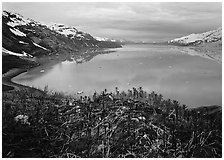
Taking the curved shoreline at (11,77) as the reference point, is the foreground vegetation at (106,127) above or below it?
below

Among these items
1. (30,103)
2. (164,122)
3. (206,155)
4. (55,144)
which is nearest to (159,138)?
(164,122)

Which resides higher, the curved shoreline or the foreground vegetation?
the curved shoreline

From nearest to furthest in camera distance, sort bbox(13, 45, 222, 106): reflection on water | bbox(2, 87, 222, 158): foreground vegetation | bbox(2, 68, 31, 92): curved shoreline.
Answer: bbox(2, 87, 222, 158): foreground vegetation
bbox(2, 68, 31, 92): curved shoreline
bbox(13, 45, 222, 106): reflection on water

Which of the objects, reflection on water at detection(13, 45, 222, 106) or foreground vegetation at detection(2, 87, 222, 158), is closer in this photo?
foreground vegetation at detection(2, 87, 222, 158)

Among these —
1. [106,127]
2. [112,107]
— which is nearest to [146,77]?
[112,107]

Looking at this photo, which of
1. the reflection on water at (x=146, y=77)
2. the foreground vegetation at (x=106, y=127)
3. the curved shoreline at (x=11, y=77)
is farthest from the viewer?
the reflection on water at (x=146, y=77)

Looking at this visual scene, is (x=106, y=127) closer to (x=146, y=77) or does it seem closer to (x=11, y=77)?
(x=146, y=77)

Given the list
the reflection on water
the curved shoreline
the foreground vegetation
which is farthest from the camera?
the reflection on water

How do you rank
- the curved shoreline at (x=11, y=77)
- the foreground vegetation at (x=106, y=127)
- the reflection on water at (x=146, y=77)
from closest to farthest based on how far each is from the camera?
the foreground vegetation at (x=106, y=127) < the curved shoreline at (x=11, y=77) < the reflection on water at (x=146, y=77)

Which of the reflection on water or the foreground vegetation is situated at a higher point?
the reflection on water
